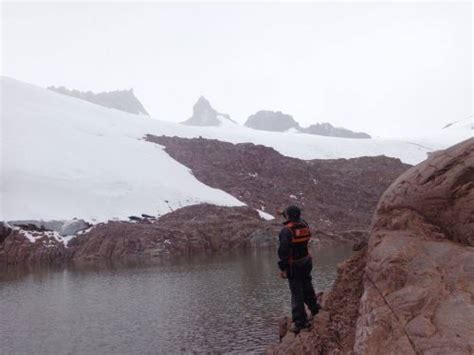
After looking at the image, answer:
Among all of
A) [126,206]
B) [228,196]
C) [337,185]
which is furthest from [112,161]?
[337,185]

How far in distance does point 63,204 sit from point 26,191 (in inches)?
194

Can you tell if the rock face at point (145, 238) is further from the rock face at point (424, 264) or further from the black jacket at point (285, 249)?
the rock face at point (424, 264)

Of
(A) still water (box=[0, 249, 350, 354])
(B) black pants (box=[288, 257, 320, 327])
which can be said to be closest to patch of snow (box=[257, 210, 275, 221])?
(A) still water (box=[0, 249, 350, 354])

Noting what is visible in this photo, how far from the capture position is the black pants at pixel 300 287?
13.3 meters

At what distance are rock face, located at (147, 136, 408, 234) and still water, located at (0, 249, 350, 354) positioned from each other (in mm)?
30035

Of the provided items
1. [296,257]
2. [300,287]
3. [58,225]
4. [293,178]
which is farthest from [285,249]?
[293,178]

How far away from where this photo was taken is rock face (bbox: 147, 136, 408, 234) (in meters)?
72.3

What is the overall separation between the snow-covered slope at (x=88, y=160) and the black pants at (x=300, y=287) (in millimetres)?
48599

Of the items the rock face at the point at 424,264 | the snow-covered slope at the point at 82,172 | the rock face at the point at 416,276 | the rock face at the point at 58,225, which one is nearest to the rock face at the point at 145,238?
the rock face at the point at 58,225

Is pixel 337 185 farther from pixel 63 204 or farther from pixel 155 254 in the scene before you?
pixel 63 204

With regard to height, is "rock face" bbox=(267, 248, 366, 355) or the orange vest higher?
Result: the orange vest

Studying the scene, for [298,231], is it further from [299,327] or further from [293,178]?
[293,178]

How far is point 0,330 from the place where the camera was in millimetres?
22781

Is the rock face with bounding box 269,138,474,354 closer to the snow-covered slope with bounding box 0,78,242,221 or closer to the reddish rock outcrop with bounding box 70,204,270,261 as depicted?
the reddish rock outcrop with bounding box 70,204,270,261
